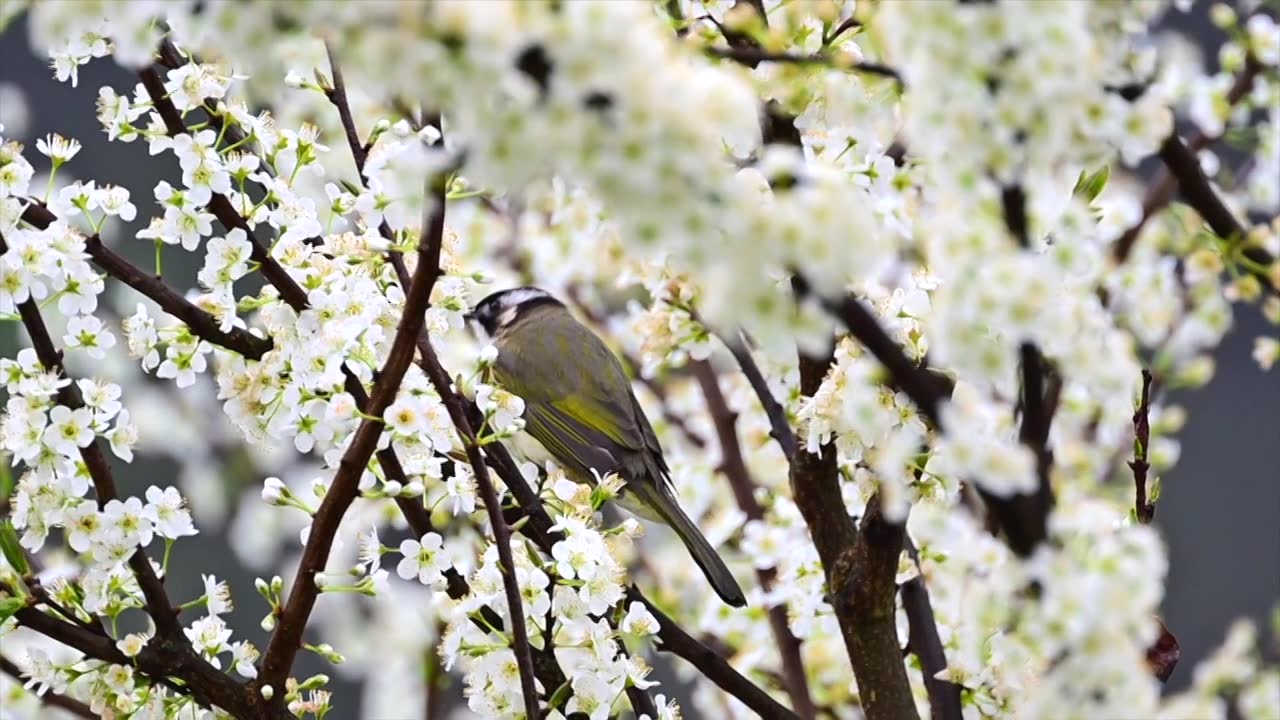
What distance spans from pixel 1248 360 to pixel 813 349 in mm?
5563

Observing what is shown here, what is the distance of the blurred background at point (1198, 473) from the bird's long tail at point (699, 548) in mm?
2129

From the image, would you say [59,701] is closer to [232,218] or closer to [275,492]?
[275,492]

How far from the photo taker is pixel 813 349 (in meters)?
1.26

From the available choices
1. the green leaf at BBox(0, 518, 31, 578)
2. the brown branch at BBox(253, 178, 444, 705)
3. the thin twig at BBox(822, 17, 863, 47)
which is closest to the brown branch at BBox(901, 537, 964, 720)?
the thin twig at BBox(822, 17, 863, 47)

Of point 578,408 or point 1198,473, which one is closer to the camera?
point 578,408

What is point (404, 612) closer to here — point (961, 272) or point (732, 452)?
point (732, 452)

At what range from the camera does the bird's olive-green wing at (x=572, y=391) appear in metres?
4.61

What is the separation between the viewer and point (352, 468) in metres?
1.99

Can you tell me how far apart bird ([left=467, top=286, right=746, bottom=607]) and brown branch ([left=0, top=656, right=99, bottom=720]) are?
6.00ft

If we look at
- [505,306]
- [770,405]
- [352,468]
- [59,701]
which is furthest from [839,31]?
[505,306]

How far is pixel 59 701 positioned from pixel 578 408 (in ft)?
8.11

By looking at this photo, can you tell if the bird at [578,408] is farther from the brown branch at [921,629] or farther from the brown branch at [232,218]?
the brown branch at [232,218]

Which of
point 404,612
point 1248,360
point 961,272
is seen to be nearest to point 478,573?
point 961,272

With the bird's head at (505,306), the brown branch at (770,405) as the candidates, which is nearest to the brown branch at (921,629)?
the brown branch at (770,405)
